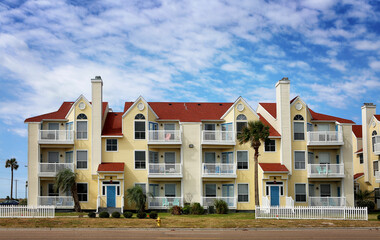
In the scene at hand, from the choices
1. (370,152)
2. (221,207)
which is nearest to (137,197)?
(221,207)

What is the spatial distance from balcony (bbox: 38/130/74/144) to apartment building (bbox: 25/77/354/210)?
10 cm

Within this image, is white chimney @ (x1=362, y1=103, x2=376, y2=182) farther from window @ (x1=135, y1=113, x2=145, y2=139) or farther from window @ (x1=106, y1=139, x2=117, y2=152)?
window @ (x1=106, y1=139, x2=117, y2=152)

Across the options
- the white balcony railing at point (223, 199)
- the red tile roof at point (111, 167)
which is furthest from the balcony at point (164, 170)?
the white balcony railing at point (223, 199)

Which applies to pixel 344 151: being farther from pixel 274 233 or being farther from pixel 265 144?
pixel 274 233

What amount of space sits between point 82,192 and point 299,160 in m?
22.0

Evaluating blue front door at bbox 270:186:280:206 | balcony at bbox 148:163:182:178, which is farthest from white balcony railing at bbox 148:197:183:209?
blue front door at bbox 270:186:280:206

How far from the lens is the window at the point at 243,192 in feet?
155

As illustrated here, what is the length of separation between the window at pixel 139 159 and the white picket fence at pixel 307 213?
47.2 feet

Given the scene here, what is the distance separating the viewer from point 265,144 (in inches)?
1892

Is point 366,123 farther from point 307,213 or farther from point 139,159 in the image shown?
point 139,159

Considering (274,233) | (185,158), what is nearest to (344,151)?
(185,158)

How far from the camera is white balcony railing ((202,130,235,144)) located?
1854 inches

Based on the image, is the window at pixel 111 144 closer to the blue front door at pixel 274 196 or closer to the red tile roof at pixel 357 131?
the blue front door at pixel 274 196

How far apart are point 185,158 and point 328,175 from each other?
47.1 ft
